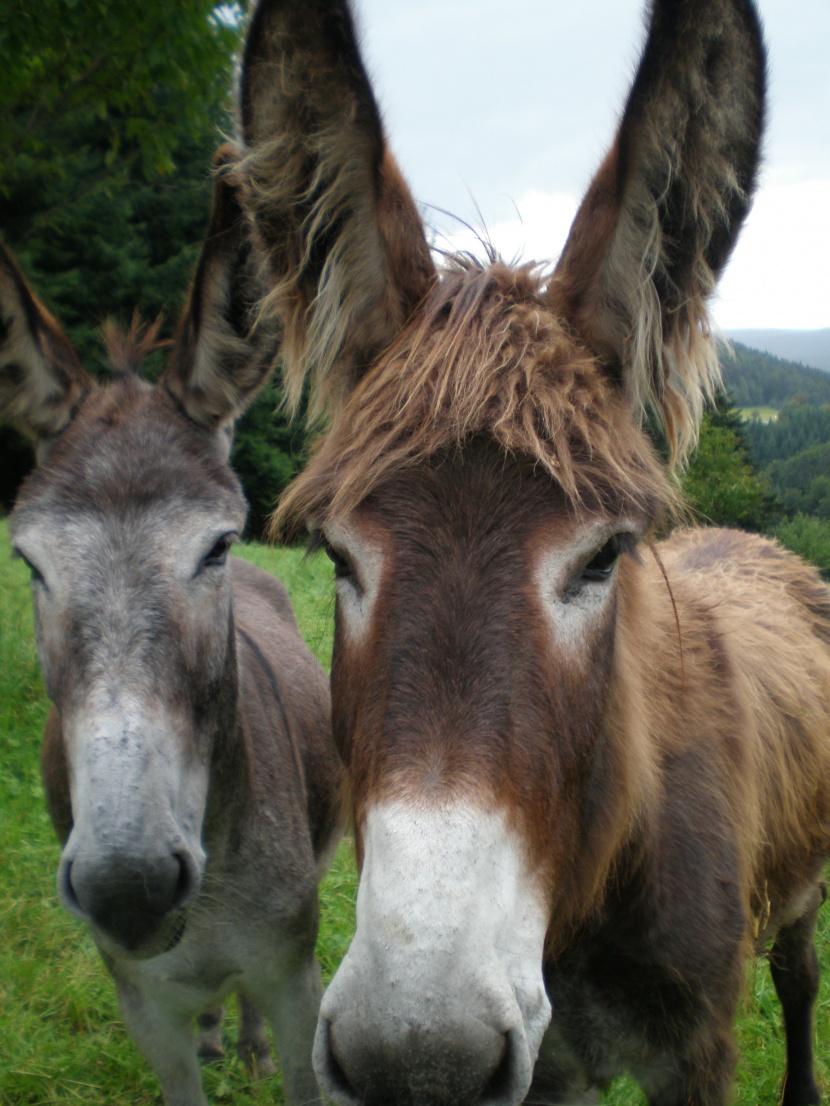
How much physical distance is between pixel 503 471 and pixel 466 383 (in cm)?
24

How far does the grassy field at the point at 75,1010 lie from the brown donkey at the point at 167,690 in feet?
1.30

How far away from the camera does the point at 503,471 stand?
1.76m

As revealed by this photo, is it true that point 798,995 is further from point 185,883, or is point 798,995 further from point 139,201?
point 139,201

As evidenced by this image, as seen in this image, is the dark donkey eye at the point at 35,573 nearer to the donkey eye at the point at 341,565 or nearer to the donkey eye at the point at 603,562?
the donkey eye at the point at 341,565

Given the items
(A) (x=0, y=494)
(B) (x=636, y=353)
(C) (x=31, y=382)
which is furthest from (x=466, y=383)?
(A) (x=0, y=494)

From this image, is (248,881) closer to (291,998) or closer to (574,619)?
(291,998)

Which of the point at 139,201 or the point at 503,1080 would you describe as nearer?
the point at 503,1080

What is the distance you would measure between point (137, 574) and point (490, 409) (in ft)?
3.84

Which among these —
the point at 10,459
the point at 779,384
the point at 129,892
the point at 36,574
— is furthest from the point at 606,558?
the point at 10,459

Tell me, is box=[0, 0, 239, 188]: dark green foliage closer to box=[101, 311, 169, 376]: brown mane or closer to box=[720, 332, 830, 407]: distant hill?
box=[101, 311, 169, 376]: brown mane

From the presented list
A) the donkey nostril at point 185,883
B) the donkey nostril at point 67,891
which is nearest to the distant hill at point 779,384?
the donkey nostril at point 185,883

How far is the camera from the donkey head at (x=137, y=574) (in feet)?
7.04

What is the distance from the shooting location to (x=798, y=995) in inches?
140

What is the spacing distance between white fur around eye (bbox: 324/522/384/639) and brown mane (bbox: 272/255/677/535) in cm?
5
